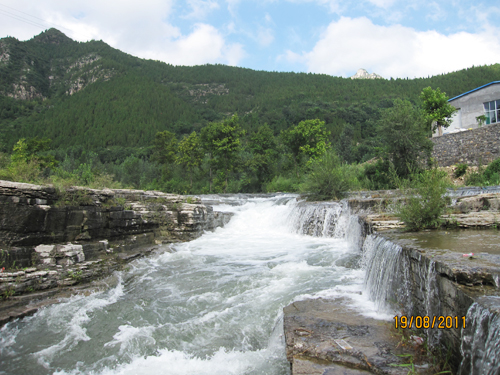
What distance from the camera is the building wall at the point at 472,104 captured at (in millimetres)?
24312

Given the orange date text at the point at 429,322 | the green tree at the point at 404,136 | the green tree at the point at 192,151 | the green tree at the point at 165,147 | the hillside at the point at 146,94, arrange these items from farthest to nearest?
the hillside at the point at 146,94 → the green tree at the point at 165,147 → the green tree at the point at 192,151 → the green tree at the point at 404,136 → the orange date text at the point at 429,322

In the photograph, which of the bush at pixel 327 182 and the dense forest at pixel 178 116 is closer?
the bush at pixel 327 182

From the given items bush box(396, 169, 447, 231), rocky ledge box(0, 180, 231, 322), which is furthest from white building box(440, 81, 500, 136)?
rocky ledge box(0, 180, 231, 322)

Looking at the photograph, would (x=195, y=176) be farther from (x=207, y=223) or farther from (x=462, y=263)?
(x=462, y=263)

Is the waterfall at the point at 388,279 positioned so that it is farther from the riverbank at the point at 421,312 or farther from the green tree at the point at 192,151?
the green tree at the point at 192,151

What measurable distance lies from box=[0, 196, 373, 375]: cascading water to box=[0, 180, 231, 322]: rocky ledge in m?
0.75

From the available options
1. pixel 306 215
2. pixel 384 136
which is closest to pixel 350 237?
pixel 306 215

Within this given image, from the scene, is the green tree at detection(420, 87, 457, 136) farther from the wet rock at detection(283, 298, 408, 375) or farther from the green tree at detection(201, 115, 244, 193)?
the wet rock at detection(283, 298, 408, 375)

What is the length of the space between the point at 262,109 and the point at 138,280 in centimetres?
8754

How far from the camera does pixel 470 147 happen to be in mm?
19031

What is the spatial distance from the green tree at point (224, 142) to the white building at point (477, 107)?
18788mm

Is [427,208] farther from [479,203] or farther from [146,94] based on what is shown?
[146,94]

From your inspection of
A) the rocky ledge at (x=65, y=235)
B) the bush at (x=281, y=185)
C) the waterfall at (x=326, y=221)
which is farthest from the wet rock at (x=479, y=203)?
the bush at (x=281, y=185)

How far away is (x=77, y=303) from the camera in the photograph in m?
5.96
